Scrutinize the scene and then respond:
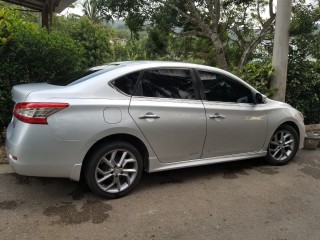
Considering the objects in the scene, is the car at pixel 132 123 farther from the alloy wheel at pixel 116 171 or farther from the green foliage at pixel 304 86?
the green foliage at pixel 304 86

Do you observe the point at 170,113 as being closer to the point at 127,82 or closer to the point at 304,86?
the point at 127,82

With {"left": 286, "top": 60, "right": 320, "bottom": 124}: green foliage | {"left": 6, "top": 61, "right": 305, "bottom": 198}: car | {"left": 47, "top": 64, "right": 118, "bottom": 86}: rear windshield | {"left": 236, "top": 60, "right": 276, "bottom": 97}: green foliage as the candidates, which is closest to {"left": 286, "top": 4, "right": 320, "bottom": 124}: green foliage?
{"left": 286, "top": 60, "right": 320, "bottom": 124}: green foliage

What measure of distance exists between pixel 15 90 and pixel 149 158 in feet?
5.79

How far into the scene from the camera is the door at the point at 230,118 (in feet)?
14.9

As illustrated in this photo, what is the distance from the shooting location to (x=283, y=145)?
17.7 feet

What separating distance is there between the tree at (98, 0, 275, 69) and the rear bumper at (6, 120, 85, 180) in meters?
5.48

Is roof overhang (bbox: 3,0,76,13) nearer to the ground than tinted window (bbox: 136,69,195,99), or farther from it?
farther from it

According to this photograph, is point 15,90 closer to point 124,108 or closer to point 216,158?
point 124,108

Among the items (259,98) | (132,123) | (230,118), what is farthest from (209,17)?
(132,123)

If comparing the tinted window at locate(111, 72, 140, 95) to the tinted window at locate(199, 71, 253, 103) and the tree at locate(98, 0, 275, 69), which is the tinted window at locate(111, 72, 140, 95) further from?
the tree at locate(98, 0, 275, 69)

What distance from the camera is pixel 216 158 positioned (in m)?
4.69

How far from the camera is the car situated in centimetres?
351

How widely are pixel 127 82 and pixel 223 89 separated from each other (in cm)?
148

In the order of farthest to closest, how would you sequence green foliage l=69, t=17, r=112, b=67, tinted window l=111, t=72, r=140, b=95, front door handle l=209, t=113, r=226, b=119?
1. green foliage l=69, t=17, r=112, b=67
2. front door handle l=209, t=113, r=226, b=119
3. tinted window l=111, t=72, r=140, b=95
